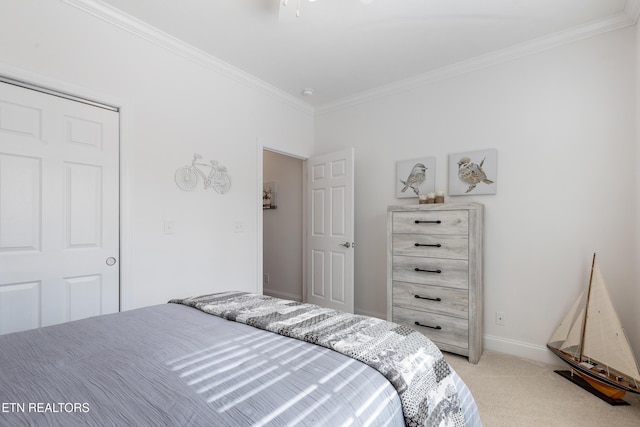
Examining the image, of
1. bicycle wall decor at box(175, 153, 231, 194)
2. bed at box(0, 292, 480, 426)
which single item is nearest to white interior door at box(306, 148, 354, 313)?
bicycle wall decor at box(175, 153, 231, 194)

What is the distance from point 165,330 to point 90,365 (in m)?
0.33

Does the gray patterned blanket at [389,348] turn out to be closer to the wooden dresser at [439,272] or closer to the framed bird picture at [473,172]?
→ the wooden dresser at [439,272]

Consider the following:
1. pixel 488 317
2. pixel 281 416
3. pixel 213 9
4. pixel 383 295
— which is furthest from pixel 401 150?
pixel 281 416

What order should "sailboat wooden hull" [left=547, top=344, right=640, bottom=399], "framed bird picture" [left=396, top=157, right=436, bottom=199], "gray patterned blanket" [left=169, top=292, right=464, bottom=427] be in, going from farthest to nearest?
1. "framed bird picture" [left=396, top=157, right=436, bottom=199]
2. "sailboat wooden hull" [left=547, top=344, right=640, bottom=399]
3. "gray patterned blanket" [left=169, top=292, right=464, bottom=427]

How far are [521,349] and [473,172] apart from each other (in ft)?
5.17

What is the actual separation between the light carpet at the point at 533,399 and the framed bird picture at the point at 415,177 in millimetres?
1603

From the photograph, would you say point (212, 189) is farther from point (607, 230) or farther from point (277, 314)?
point (607, 230)

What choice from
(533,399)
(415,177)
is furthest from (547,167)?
(533,399)

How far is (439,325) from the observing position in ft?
8.84

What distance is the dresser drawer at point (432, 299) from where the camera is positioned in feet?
8.50

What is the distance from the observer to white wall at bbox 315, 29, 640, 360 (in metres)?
2.31

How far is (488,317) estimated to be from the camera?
2.83 m

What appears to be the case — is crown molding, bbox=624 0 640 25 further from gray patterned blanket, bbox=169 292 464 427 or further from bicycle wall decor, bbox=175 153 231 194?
bicycle wall decor, bbox=175 153 231 194
